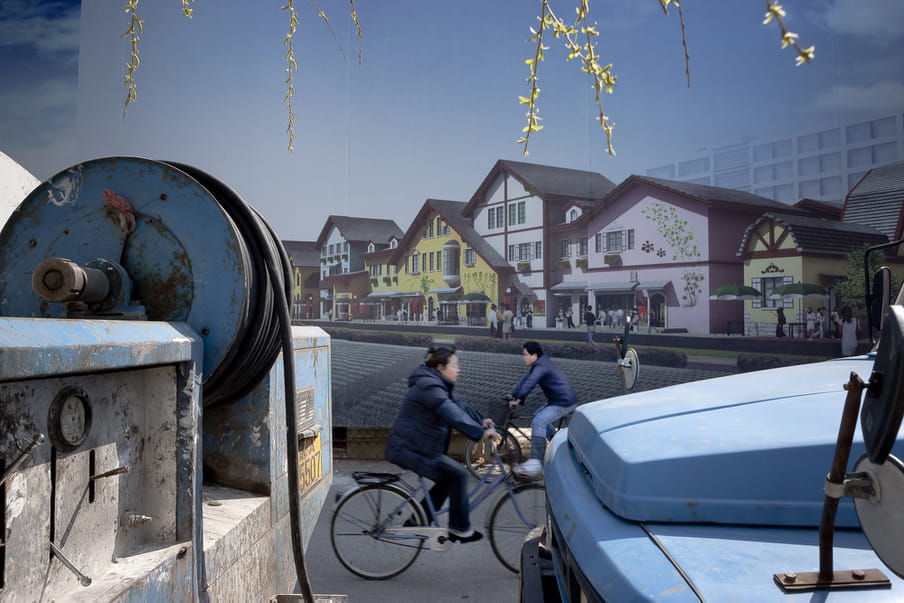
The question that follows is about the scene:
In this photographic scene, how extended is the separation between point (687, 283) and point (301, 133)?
15.8 feet

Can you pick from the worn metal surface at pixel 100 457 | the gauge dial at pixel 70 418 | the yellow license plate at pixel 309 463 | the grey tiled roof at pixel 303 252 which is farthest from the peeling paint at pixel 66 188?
the grey tiled roof at pixel 303 252

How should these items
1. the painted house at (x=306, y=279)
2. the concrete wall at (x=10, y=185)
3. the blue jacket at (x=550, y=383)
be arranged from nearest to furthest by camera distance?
1. the concrete wall at (x=10, y=185)
2. the blue jacket at (x=550, y=383)
3. the painted house at (x=306, y=279)

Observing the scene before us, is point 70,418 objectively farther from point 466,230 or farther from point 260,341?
point 466,230

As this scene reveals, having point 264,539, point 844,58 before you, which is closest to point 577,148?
point 844,58

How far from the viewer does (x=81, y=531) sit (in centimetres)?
154

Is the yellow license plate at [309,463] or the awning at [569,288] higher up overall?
the awning at [569,288]

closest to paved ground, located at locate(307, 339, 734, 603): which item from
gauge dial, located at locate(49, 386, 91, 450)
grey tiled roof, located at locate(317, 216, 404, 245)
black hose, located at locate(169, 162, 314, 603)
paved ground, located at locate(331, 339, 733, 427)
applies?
paved ground, located at locate(331, 339, 733, 427)

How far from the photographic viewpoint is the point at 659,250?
24.7 feet

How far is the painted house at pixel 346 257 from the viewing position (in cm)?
869

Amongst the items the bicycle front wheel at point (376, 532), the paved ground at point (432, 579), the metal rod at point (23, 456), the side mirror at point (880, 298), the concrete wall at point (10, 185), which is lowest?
the paved ground at point (432, 579)

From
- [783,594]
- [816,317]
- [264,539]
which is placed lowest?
[264,539]

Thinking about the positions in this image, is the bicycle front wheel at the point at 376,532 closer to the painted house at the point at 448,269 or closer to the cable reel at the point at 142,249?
the cable reel at the point at 142,249

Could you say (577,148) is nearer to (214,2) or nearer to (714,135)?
(714,135)

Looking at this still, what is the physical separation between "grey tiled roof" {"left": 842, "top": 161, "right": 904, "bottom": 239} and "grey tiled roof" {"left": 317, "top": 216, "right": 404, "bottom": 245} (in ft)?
16.5
